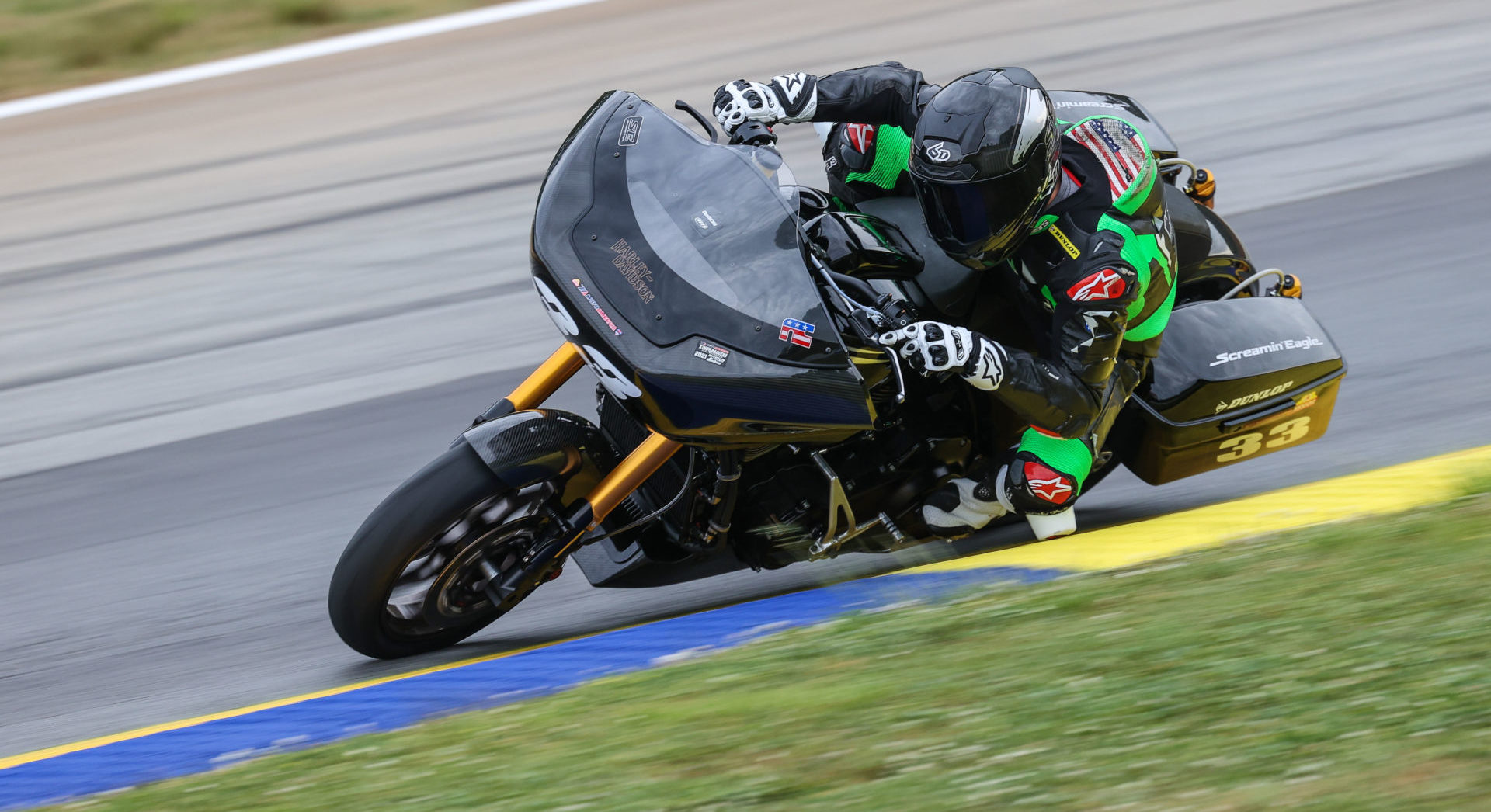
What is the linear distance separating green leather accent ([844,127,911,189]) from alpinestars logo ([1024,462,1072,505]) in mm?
999

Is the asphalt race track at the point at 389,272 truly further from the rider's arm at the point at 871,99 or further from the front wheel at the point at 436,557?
the rider's arm at the point at 871,99

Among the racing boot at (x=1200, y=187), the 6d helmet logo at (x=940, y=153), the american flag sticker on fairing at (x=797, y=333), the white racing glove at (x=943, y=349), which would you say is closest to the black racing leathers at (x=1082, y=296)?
the white racing glove at (x=943, y=349)

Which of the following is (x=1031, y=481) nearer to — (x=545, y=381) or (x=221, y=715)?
(x=545, y=381)

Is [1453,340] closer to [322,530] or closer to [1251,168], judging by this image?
[1251,168]

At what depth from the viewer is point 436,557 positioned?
12.4 feet

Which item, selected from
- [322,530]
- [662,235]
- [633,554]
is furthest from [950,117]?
[322,530]

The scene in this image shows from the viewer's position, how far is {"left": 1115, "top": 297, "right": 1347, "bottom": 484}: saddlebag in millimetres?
4449

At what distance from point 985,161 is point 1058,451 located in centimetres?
102

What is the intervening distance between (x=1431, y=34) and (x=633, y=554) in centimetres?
752

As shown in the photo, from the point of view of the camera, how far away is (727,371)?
338 cm

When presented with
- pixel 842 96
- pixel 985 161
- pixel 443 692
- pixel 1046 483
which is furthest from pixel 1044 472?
pixel 443 692

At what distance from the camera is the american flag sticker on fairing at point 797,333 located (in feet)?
11.1

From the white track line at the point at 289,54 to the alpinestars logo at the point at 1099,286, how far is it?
8.11 metres

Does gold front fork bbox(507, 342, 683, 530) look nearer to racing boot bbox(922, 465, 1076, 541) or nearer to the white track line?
racing boot bbox(922, 465, 1076, 541)
